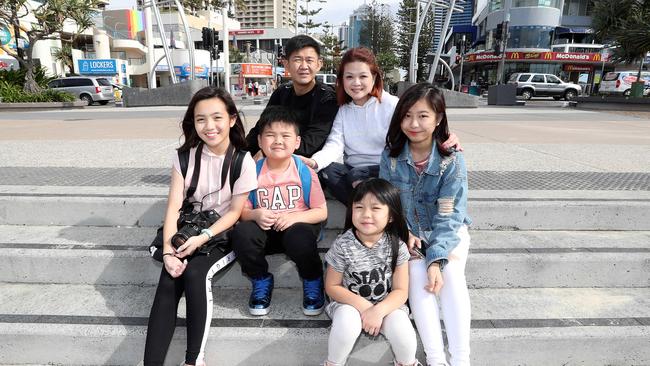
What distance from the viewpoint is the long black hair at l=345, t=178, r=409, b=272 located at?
2062mm

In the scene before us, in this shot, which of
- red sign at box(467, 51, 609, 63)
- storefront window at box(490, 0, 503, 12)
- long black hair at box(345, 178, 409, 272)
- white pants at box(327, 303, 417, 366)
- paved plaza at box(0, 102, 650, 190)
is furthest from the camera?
storefront window at box(490, 0, 503, 12)

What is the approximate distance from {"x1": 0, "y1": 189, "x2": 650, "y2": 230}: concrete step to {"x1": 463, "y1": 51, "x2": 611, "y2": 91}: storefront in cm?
4024

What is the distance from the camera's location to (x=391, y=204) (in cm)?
207

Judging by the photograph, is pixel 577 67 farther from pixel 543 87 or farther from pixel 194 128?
pixel 194 128

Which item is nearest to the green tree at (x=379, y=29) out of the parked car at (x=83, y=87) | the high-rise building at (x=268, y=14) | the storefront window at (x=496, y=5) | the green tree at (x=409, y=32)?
the green tree at (x=409, y=32)

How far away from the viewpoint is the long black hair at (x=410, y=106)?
2186mm

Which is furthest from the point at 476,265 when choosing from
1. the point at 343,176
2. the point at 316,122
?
the point at 316,122

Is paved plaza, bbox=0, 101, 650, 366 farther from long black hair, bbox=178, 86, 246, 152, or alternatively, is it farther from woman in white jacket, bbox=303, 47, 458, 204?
long black hair, bbox=178, 86, 246, 152

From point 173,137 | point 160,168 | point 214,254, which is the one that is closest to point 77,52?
point 173,137

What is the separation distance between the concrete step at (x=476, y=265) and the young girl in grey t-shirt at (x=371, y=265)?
0.60 metres

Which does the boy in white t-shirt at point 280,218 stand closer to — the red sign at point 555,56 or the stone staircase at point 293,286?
the stone staircase at point 293,286

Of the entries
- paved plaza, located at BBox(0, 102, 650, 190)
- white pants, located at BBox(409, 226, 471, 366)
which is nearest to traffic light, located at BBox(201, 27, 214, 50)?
paved plaza, located at BBox(0, 102, 650, 190)

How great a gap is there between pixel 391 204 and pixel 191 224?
109 cm

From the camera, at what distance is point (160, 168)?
14.0 ft
